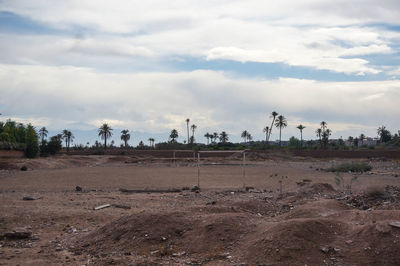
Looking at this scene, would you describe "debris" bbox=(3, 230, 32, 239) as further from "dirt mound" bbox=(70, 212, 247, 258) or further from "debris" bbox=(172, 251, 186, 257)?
"debris" bbox=(172, 251, 186, 257)

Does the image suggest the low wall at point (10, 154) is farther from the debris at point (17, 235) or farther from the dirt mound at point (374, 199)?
the dirt mound at point (374, 199)

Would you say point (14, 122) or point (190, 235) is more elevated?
point (14, 122)

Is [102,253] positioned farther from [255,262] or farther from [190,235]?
[255,262]

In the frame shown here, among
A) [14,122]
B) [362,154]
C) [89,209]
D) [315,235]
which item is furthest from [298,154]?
[315,235]

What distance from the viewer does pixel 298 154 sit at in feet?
254

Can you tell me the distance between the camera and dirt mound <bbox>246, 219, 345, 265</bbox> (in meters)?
7.59

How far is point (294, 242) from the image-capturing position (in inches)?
311

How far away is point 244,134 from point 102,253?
142m

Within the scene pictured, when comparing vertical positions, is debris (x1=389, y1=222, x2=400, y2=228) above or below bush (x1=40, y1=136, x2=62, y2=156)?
below

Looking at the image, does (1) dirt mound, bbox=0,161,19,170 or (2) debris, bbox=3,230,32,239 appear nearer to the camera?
(2) debris, bbox=3,230,32,239

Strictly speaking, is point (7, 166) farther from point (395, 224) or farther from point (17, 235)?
point (395, 224)

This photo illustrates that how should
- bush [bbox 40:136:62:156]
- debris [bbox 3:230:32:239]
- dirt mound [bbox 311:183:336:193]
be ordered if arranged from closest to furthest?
debris [bbox 3:230:32:239] → dirt mound [bbox 311:183:336:193] → bush [bbox 40:136:62:156]

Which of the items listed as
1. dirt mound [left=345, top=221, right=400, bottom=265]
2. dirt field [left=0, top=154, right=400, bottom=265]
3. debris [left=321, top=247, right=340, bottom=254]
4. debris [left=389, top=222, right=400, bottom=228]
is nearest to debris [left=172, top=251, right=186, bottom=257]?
dirt field [left=0, top=154, right=400, bottom=265]

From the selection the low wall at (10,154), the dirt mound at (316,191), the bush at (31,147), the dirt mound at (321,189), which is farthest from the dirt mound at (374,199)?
the bush at (31,147)
